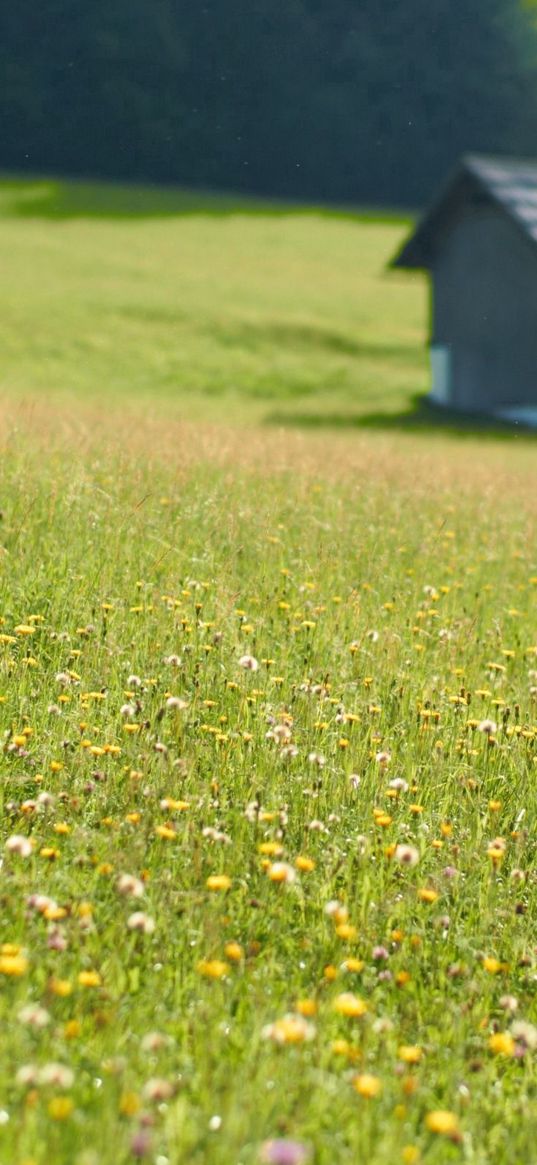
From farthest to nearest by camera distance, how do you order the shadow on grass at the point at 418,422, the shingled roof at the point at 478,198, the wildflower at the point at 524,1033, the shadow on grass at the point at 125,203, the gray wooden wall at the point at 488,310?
the shadow on grass at the point at 125,203 → the gray wooden wall at the point at 488,310 → the shingled roof at the point at 478,198 → the shadow on grass at the point at 418,422 → the wildflower at the point at 524,1033

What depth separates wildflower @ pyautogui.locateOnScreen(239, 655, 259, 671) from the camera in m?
4.68

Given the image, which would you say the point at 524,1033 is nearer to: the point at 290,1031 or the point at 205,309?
the point at 290,1031

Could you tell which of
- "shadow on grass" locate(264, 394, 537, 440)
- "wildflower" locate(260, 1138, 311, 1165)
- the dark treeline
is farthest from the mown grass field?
the dark treeline

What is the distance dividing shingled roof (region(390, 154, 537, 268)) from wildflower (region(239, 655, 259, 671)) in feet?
74.0

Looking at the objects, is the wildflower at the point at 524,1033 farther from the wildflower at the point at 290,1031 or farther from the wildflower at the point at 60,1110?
the wildflower at the point at 60,1110

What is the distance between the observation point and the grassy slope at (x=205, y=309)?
27.5 metres

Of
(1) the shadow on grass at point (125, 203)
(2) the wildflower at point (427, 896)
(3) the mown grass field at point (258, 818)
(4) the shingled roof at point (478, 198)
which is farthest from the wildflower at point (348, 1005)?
(1) the shadow on grass at point (125, 203)

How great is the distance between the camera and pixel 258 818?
3.74 meters

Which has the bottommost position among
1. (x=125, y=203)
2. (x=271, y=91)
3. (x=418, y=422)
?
(x=418, y=422)

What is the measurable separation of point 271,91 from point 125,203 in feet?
60.0

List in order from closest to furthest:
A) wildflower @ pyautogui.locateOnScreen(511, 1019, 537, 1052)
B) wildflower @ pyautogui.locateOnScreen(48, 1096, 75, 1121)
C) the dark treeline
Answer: wildflower @ pyautogui.locateOnScreen(48, 1096, 75, 1121) → wildflower @ pyautogui.locateOnScreen(511, 1019, 537, 1052) → the dark treeline

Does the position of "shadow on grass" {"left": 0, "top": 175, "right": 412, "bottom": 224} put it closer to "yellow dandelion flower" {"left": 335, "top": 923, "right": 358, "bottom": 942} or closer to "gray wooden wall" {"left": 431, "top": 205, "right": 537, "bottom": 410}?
"gray wooden wall" {"left": 431, "top": 205, "right": 537, "bottom": 410}

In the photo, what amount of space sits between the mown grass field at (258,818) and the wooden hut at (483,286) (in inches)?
791

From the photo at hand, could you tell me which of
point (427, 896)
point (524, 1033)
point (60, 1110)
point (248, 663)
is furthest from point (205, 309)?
point (60, 1110)
